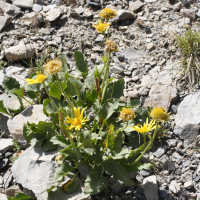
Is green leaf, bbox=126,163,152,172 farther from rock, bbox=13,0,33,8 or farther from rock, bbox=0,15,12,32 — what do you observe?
rock, bbox=13,0,33,8

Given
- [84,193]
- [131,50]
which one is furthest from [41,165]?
[131,50]

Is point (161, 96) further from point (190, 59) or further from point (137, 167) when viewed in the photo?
point (137, 167)

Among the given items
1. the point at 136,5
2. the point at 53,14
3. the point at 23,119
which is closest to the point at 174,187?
the point at 23,119

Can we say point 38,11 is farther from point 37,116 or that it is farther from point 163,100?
point 163,100

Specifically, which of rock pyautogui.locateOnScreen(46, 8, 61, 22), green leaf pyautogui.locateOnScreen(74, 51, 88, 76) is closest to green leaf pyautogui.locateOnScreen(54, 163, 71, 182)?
green leaf pyautogui.locateOnScreen(74, 51, 88, 76)

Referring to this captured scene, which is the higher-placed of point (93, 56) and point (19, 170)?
point (93, 56)
